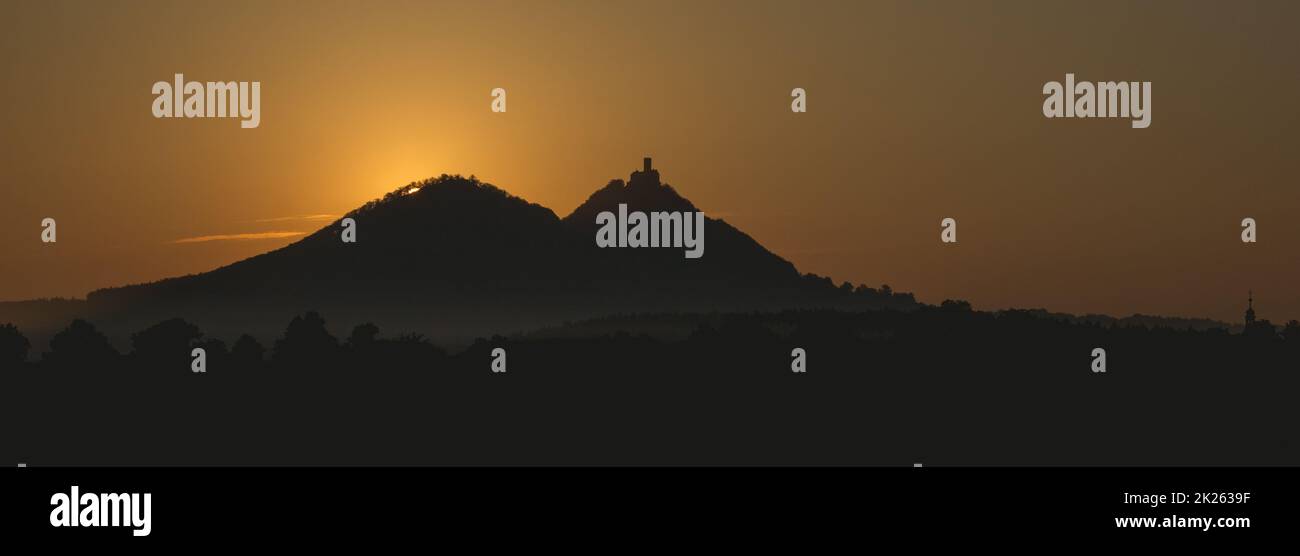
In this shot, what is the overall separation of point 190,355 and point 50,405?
49.7 ft

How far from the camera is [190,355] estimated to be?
197500mm
